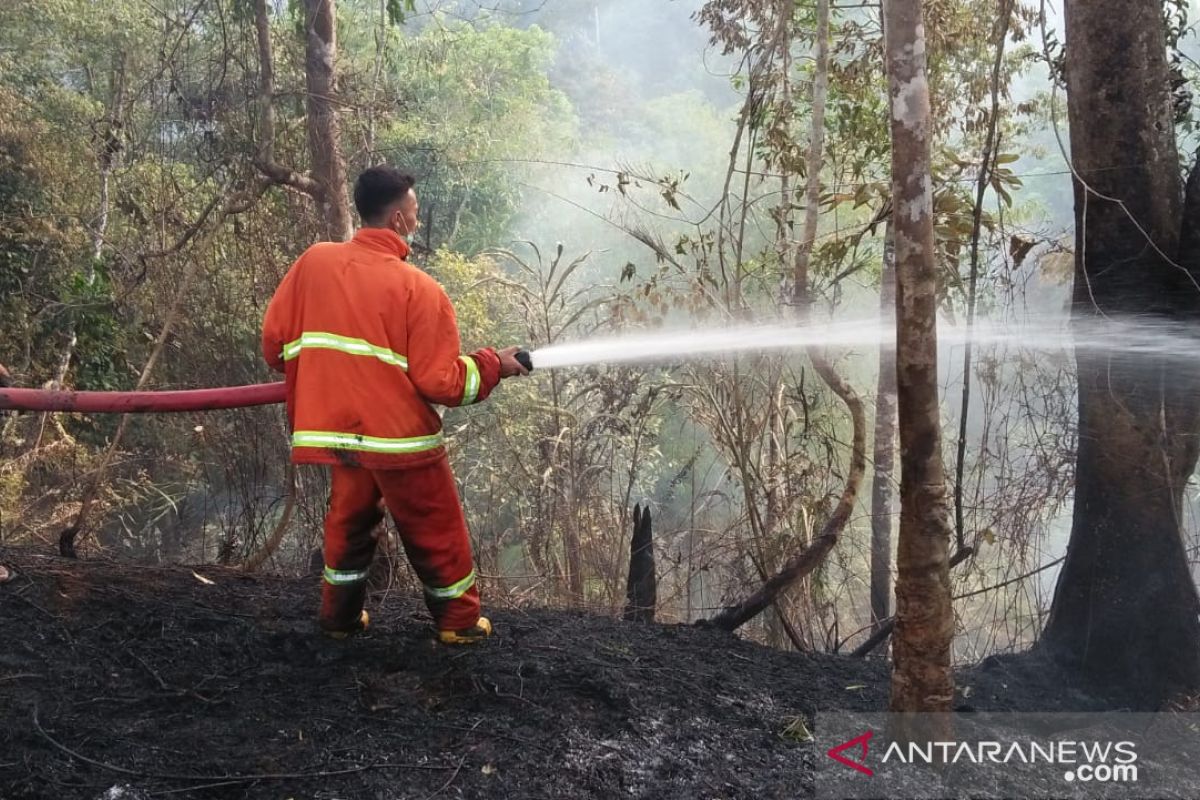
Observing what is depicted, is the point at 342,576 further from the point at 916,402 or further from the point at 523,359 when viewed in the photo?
the point at 916,402

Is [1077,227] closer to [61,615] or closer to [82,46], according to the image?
[61,615]

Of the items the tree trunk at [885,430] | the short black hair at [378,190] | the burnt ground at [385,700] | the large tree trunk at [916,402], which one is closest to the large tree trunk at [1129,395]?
the burnt ground at [385,700]

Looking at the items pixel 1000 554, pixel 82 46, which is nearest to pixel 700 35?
pixel 82 46

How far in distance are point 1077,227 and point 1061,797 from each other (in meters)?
2.20

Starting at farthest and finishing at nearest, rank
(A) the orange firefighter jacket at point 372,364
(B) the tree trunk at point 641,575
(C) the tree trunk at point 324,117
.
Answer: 1. (C) the tree trunk at point 324,117
2. (B) the tree trunk at point 641,575
3. (A) the orange firefighter jacket at point 372,364

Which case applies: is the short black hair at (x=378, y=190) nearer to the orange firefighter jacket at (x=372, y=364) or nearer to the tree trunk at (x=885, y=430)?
the orange firefighter jacket at (x=372, y=364)

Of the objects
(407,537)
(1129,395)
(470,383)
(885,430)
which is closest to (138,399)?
(407,537)

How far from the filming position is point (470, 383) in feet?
10.0

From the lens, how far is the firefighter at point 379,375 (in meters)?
3.04

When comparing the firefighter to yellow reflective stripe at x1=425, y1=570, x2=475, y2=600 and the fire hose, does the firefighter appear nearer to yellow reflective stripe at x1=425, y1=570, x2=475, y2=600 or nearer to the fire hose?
yellow reflective stripe at x1=425, y1=570, x2=475, y2=600

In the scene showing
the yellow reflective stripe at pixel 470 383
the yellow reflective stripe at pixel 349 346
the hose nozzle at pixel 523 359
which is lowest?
the yellow reflective stripe at pixel 470 383

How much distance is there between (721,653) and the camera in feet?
11.9

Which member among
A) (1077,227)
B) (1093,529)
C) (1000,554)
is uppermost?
(1077,227)

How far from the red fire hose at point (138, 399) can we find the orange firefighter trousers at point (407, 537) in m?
0.54
